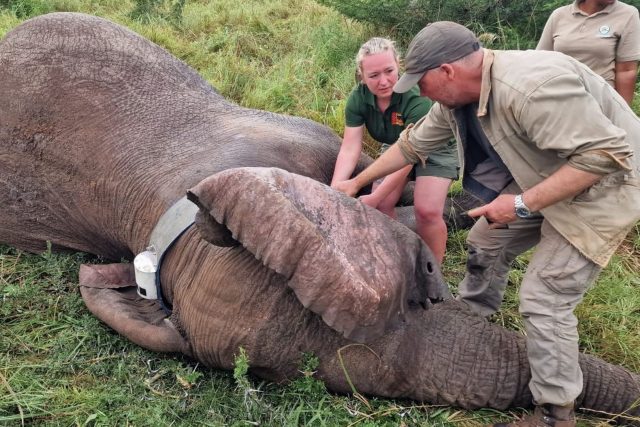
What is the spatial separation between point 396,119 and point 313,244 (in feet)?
5.85

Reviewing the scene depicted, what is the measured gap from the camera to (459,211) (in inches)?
199

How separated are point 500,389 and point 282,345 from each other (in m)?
0.97

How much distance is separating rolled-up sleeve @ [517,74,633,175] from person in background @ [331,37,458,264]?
1.32m

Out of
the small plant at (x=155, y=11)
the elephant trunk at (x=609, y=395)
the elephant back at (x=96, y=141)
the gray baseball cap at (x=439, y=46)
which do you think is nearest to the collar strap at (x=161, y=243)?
the elephant back at (x=96, y=141)

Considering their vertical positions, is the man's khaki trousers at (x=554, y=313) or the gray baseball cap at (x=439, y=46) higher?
the gray baseball cap at (x=439, y=46)

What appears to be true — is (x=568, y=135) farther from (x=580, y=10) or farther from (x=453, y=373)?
(x=580, y=10)

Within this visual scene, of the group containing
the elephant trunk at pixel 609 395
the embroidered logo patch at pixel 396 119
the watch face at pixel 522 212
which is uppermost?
the watch face at pixel 522 212

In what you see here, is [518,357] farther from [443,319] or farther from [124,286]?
[124,286]

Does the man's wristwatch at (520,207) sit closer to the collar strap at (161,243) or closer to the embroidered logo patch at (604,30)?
the collar strap at (161,243)

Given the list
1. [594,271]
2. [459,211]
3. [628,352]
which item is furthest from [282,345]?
[459,211]

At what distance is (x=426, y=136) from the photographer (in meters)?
3.56

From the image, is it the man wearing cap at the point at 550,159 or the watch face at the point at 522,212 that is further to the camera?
the watch face at the point at 522,212

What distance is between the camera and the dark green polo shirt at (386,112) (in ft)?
13.2

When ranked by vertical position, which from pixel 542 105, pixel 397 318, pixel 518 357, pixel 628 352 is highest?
pixel 542 105
